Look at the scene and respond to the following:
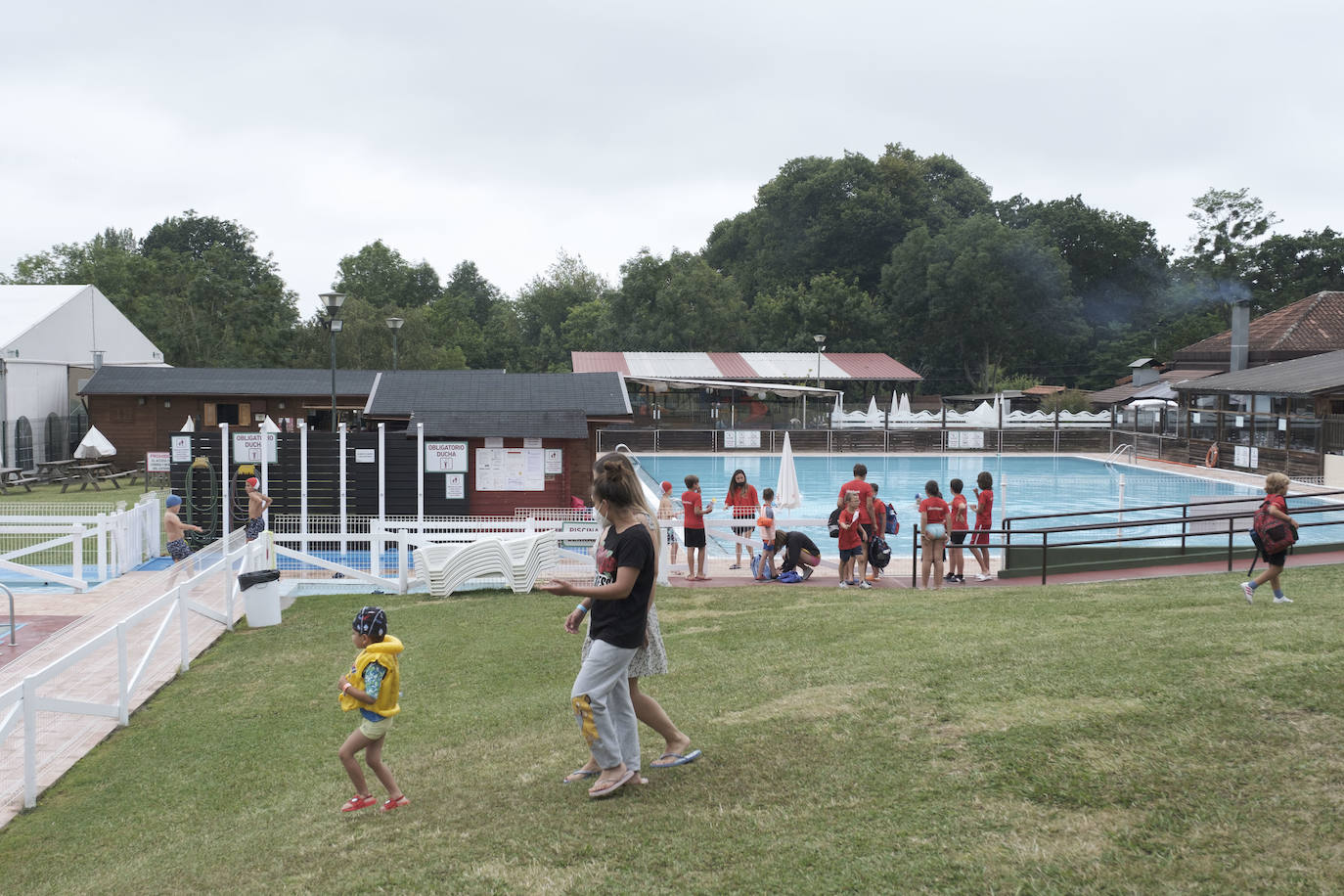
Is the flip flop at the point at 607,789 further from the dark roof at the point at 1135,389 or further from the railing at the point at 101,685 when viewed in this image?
the dark roof at the point at 1135,389

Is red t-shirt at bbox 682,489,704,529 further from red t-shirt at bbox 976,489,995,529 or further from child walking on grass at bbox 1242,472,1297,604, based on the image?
child walking on grass at bbox 1242,472,1297,604

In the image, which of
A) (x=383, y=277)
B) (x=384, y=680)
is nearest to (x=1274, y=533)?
(x=384, y=680)

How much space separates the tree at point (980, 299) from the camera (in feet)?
221

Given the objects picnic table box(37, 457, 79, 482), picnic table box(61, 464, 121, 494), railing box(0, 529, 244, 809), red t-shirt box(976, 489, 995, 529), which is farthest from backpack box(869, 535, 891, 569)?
picnic table box(37, 457, 79, 482)

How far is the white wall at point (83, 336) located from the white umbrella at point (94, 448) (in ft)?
14.7

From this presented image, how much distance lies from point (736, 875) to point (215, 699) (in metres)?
6.22

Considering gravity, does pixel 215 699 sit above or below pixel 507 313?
below

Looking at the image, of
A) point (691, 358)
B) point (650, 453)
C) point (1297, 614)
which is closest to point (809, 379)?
point (691, 358)

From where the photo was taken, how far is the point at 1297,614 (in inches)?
352

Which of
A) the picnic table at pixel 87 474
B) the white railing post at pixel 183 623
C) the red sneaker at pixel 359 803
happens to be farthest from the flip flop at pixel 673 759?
the picnic table at pixel 87 474

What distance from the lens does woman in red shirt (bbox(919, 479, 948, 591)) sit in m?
13.0

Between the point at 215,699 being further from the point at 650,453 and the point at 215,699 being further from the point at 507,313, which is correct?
the point at 507,313

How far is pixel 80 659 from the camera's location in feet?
26.9

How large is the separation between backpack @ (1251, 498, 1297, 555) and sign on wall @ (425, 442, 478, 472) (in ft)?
40.9
